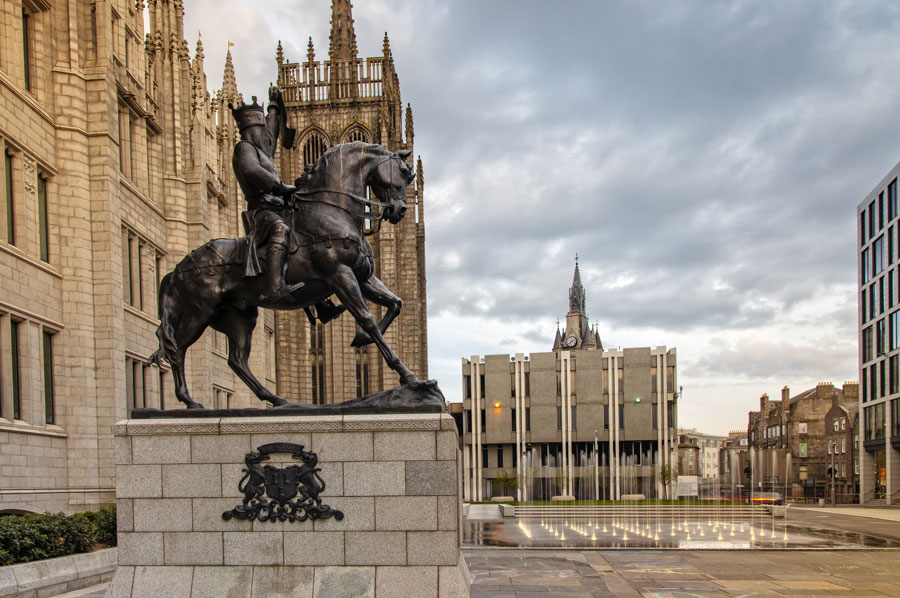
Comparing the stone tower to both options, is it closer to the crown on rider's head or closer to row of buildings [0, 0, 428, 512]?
row of buildings [0, 0, 428, 512]

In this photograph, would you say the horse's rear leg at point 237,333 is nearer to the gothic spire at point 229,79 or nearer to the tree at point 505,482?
the gothic spire at point 229,79

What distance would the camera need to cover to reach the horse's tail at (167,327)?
1059 centimetres

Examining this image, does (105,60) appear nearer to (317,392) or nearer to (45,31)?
(45,31)

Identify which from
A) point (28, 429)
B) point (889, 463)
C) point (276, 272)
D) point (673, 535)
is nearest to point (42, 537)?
point (276, 272)

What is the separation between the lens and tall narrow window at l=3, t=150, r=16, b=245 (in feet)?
75.2

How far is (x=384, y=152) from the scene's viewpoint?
35.7ft

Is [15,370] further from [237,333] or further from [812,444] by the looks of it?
[812,444]

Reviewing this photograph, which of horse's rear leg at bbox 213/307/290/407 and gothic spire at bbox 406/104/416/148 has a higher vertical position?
gothic spire at bbox 406/104/416/148

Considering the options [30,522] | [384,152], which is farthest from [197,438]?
[30,522]

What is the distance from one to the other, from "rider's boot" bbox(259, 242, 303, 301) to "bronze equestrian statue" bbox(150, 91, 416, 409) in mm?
13

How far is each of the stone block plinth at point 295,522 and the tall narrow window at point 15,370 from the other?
1547 cm

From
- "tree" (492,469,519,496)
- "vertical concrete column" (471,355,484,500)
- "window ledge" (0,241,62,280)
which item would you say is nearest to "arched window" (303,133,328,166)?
"vertical concrete column" (471,355,484,500)

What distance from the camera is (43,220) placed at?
25.1 m

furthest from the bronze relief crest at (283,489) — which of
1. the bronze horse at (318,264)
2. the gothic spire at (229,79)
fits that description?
the gothic spire at (229,79)
